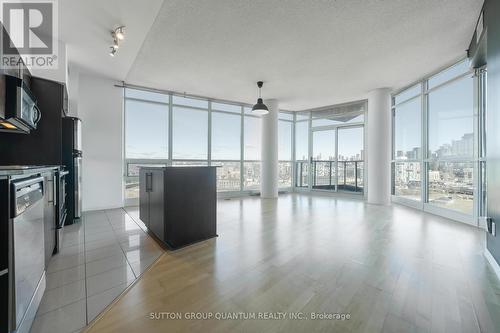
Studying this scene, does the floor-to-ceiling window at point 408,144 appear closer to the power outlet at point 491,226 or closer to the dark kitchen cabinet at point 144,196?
the power outlet at point 491,226

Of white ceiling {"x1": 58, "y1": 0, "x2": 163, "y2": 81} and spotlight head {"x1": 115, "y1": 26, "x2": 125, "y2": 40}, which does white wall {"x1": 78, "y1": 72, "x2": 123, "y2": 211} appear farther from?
spotlight head {"x1": 115, "y1": 26, "x2": 125, "y2": 40}

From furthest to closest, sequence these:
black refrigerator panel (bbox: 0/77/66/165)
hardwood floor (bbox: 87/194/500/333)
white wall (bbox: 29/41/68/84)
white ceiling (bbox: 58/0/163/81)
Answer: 1. white wall (bbox: 29/41/68/84)
2. white ceiling (bbox: 58/0/163/81)
3. black refrigerator panel (bbox: 0/77/66/165)
4. hardwood floor (bbox: 87/194/500/333)

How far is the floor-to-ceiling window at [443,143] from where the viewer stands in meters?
3.89

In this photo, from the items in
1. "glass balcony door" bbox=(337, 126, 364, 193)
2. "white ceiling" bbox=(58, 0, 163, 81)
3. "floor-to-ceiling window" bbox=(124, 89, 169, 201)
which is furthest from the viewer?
"glass balcony door" bbox=(337, 126, 364, 193)

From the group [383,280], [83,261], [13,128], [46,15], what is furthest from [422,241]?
[46,15]

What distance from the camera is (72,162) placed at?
3.76 metres

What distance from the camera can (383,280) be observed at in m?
2.04

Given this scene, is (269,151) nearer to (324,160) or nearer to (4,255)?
(324,160)

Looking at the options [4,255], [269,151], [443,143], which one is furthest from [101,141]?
[443,143]

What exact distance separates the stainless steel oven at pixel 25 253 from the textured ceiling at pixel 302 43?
2703 mm

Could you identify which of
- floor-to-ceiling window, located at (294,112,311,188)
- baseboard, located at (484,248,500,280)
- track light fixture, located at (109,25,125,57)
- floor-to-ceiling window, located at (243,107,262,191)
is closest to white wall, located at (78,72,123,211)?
track light fixture, located at (109,25,125,57)

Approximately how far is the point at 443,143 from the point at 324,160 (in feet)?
12.1

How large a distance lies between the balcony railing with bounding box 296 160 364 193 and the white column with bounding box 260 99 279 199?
6.13 ft

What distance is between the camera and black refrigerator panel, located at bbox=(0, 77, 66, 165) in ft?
8.54
